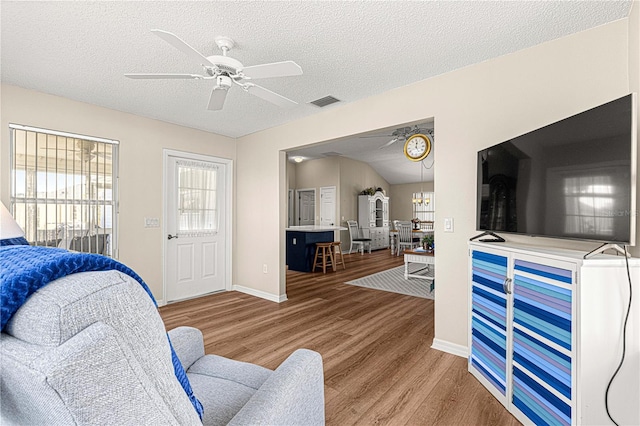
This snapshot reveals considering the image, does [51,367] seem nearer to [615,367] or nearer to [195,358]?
[195,358]

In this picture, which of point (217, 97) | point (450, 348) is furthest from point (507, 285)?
point (217, 97)

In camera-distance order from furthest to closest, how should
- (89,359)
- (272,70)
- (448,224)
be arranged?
(448,224), (272,70), (89,359)

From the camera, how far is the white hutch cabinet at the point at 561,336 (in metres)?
1.41

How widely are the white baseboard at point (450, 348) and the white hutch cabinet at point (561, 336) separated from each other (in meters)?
0.59

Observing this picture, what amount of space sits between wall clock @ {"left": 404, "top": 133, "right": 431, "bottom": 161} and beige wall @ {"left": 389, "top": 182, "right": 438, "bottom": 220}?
7185 millimetres

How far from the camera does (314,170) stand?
9086mm

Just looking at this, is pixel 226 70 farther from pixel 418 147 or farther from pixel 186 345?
pixel 418 147

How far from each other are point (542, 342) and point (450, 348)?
46.6 inches

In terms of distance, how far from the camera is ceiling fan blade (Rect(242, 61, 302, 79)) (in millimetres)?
1920

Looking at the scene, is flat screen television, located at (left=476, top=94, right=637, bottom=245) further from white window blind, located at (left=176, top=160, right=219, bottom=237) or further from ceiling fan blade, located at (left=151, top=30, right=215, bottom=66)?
white window blind, located at (left=176, top=160, right=219, bottom=237)

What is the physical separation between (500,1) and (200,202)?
13.9 ft

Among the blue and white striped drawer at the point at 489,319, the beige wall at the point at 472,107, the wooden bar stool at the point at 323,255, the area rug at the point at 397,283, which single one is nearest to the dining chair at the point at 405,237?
the area rug at the point at 397,283

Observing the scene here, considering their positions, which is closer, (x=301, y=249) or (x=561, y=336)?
(x=561, y=336)

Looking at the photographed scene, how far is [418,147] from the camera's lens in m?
4.31
